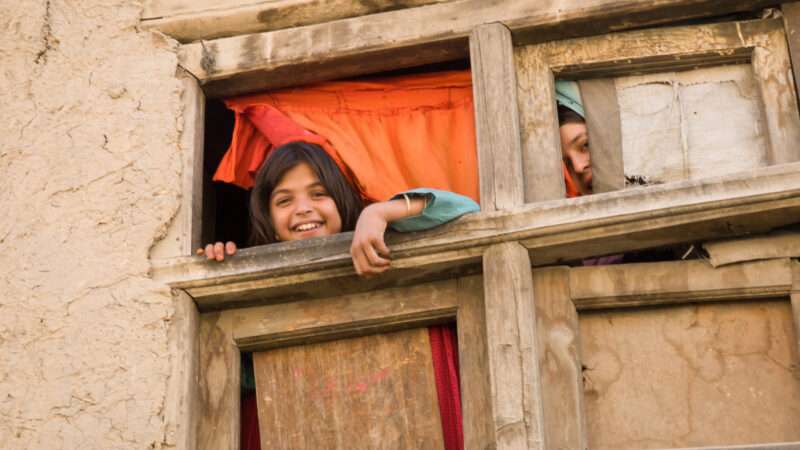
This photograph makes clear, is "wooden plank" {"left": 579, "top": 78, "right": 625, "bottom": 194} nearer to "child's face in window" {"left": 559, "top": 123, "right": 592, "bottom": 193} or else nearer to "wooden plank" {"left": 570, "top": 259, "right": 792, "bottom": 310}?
"child's face in window" {"left": 559, "top": 123, "right": 592, "bottom": 193}

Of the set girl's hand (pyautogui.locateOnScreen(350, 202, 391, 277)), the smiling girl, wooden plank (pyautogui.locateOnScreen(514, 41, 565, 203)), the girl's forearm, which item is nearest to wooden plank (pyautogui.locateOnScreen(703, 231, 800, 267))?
wooden plank (pyautogui.locateOnScreen(514, 41, 565, 203))

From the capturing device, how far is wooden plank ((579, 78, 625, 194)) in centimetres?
434

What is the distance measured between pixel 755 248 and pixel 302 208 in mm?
1588

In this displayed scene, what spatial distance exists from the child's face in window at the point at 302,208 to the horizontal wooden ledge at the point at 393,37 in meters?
0.34

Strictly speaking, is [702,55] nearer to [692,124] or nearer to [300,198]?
[692,124]

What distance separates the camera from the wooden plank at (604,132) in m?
4.34

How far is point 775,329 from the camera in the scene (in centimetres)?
399

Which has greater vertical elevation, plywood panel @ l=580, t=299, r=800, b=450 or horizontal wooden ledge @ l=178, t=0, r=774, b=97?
horizontal wooden ledge @ l=178, t=0, r=774, b=97

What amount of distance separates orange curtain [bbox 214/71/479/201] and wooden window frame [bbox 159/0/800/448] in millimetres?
118

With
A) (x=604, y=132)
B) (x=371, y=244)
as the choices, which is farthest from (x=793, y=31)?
(x=371, y=244)

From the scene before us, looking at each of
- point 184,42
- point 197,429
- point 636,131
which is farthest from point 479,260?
point 184,42

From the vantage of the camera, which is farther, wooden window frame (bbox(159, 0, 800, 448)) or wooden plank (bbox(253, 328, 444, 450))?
wooden plank (bbox(253, 328, 444, 450))

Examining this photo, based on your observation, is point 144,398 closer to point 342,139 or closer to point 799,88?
point 342,139

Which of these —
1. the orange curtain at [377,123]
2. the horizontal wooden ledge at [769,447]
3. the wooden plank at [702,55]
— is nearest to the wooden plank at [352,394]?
the orange curtain at [377,123]
